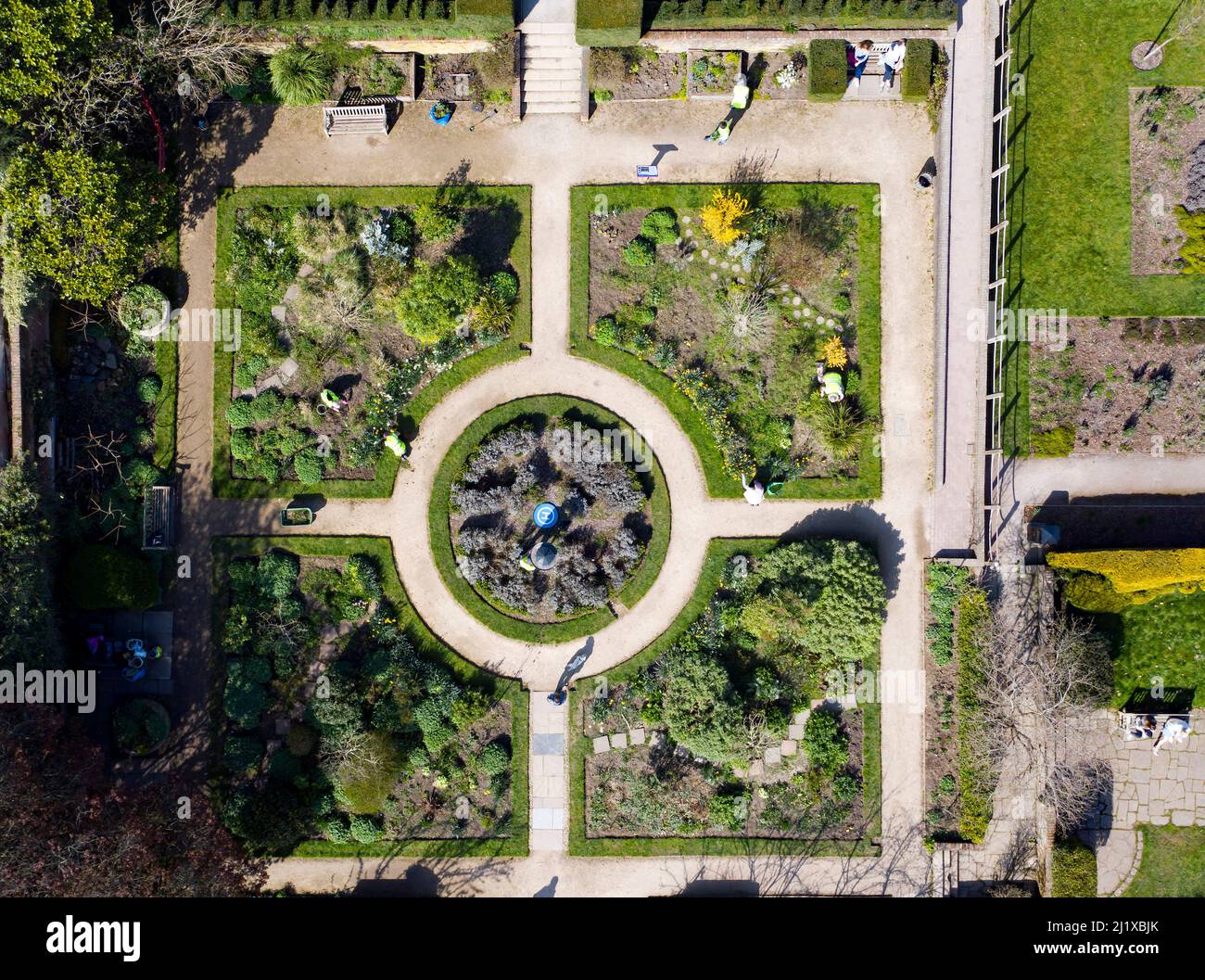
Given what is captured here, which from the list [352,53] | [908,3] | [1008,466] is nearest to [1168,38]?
[908,3]

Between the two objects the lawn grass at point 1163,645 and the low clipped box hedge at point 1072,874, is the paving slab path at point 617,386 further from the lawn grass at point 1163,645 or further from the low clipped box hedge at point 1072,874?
the lawn grass at point 1163,645

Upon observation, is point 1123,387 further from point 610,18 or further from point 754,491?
point 610,18

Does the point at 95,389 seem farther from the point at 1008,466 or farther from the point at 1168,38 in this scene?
the point at 1168,38

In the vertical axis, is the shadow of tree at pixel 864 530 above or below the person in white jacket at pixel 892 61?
below

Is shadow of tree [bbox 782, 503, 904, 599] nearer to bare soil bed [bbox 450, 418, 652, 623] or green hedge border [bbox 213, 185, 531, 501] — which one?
bare soil bed [bbox 450, 418, 652, 623]

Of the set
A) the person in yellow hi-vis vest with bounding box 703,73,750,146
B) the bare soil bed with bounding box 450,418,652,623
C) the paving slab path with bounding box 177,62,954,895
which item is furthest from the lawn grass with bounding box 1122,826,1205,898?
the person in yellow hi-vis vest with bounding box 703,73,750,146

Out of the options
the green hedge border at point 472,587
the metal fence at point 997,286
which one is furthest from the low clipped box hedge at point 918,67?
the green hedge border at point 472,587
